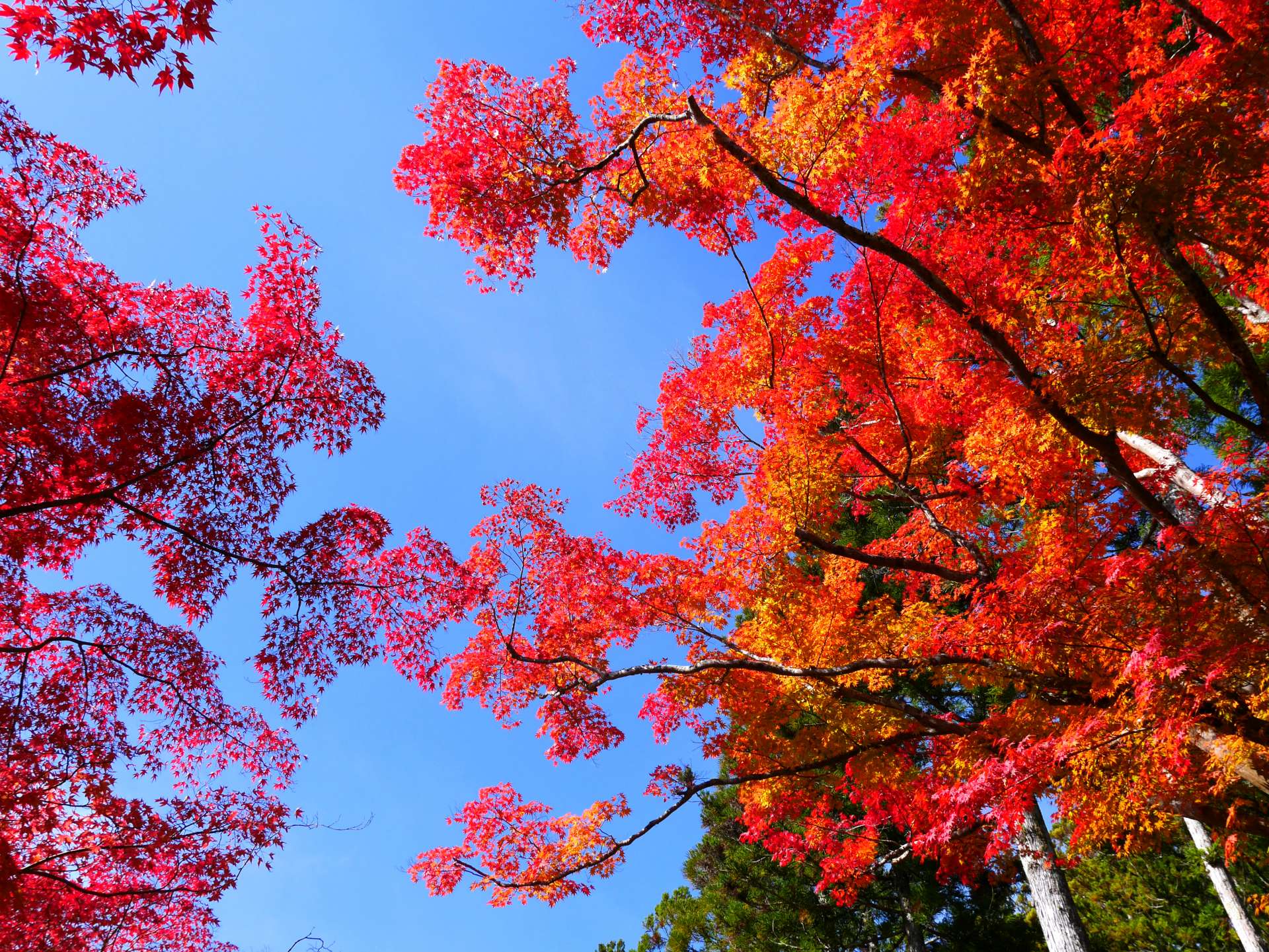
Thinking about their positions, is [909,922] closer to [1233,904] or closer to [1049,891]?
[1049,891]

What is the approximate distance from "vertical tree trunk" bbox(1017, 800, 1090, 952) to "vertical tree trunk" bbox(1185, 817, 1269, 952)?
203 centimetres

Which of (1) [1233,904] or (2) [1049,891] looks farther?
(1) [1233,904]

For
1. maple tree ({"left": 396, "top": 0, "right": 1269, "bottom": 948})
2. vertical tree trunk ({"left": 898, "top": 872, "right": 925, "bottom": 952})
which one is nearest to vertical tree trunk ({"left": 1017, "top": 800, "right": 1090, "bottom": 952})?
maple tree ({"left": 396, "top": 0, "right": 1269, "bottom": 948})

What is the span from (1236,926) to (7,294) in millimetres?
15764

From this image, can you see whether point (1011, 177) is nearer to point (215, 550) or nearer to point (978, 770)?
point (978, 770)

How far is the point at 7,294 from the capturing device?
5430mm

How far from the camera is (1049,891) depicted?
352 inches

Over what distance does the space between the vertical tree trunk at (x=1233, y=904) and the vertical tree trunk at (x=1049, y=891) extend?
203cm

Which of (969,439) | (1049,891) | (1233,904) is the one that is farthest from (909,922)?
(969,439)

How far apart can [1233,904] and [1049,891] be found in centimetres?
301

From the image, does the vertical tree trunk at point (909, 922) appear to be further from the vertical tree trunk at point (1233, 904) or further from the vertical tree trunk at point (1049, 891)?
the vertical tree trunk at point (1233, 904)

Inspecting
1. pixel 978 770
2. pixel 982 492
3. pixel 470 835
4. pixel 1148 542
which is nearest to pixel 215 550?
pixel 470 835

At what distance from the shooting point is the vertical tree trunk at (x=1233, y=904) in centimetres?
915

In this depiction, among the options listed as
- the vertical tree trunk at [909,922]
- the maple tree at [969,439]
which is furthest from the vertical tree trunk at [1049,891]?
the vertical tree trunk at [909,922]
